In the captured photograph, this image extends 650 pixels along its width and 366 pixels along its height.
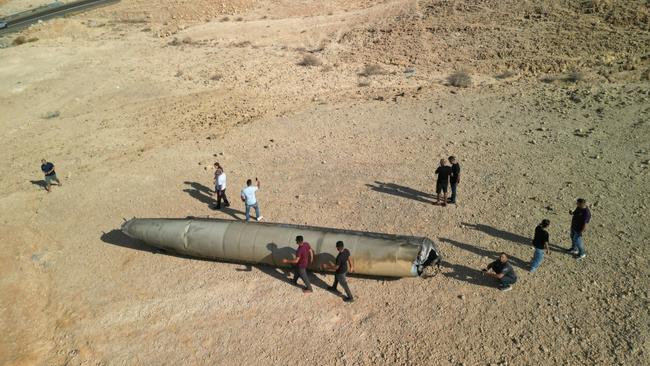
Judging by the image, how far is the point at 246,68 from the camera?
83.6 feet

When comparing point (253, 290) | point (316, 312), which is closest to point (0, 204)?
point (253, 290)

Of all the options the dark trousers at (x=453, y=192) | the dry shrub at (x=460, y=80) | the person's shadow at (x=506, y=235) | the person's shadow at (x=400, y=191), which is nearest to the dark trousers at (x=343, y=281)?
the person's shadow at (x=506, y=235)

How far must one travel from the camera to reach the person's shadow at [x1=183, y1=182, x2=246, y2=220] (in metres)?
13.8

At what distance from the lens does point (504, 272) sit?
9602 millimetres

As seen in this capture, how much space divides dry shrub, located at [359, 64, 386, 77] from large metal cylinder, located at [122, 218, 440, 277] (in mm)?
14231

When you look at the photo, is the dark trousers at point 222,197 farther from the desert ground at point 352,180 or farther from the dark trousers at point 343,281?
the dark trousers at point 343,281

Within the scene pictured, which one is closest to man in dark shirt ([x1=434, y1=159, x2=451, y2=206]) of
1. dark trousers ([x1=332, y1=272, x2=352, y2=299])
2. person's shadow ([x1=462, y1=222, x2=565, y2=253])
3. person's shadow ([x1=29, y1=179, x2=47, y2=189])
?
person's shadow ([x1=462, y1=222, x2=565, y2=253])

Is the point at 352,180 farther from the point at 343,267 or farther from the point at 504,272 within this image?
the point at 504,272

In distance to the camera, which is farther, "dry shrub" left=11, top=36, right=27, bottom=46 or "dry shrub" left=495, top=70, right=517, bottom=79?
"dry shrub" left=11, top=36, right=27, bottom=46

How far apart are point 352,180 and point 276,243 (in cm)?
481

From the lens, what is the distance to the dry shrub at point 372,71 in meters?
23.2

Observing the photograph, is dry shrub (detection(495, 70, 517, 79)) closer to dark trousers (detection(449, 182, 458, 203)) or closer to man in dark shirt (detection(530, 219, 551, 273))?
dark trousers (detection(449, 182, 458, 203))

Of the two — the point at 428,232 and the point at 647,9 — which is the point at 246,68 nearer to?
the point at 428,232

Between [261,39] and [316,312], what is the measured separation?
976 inches
